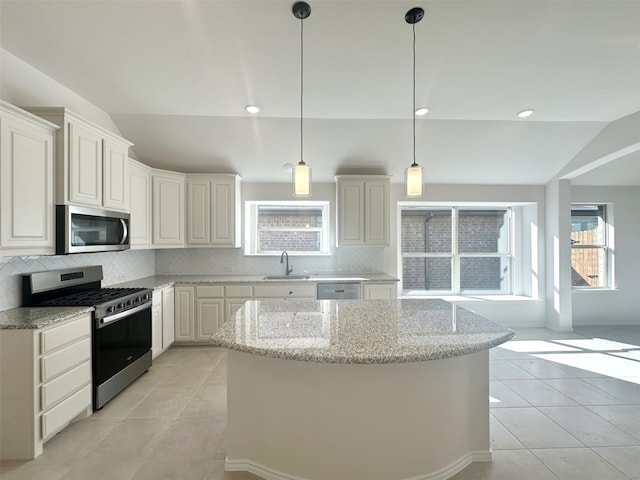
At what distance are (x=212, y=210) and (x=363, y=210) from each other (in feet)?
6.83

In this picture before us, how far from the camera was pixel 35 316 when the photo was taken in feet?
6.84

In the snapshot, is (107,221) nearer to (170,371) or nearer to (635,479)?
(170,371)

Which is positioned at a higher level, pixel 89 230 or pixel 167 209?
pixel 167 209

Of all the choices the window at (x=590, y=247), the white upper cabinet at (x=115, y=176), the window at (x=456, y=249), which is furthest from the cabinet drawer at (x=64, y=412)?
the window at (x=590, y=247)

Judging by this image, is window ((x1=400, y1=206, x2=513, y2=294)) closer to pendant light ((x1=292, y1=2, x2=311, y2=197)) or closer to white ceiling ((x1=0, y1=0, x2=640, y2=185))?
white ceiling ((x1=0, y1=0, x2=640, y2=185))

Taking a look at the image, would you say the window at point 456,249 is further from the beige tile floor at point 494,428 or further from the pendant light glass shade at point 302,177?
the pendant light glass shade at point 302,177

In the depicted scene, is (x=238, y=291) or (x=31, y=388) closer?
(x=31, y=388)

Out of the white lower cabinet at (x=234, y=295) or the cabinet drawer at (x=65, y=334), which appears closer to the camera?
the cabinet drawer at (x=65, y=334)

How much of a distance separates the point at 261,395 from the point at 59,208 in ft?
6.90

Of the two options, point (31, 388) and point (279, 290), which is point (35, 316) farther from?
point (279, 290)

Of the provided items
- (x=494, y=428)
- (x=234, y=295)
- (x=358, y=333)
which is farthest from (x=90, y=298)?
(x=494, y=428)

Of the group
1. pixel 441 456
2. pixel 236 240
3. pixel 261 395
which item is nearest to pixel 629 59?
pixel 441 456

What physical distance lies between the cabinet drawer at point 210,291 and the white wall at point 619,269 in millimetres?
5511

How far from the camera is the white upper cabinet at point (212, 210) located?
163 inches
